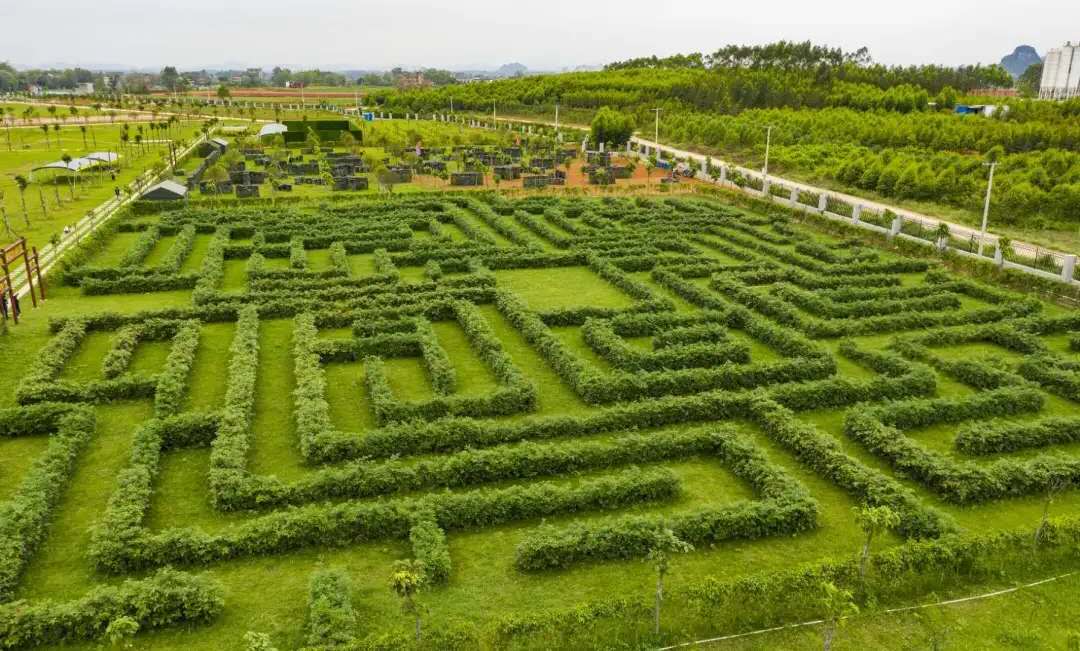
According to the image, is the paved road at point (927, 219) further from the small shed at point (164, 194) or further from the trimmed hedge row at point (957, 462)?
the small shed at point (164, 194)

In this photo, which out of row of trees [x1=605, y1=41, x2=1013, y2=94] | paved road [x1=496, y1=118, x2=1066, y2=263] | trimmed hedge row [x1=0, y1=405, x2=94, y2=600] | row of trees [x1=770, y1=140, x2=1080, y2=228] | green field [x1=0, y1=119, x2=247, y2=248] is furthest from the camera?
row of trees [x1=605, y1=41, x2=1013, y2=94]

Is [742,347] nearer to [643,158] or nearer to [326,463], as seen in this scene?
[326,463]

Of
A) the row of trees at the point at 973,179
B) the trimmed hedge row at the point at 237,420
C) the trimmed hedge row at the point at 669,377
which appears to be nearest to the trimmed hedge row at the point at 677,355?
the trimmed hedge row at the point at 669,377

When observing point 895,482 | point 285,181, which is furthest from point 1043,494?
point 285,181

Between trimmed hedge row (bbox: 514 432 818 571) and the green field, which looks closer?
trimmed hedge row (bbox: 514 432 818 571)

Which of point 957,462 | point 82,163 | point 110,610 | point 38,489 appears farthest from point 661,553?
point 82,163

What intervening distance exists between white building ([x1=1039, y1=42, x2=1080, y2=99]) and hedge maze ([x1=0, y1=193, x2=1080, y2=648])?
13797 centimetres

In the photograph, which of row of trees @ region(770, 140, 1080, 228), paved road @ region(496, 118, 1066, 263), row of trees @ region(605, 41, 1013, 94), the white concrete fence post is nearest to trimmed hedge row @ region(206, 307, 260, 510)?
the white concrete fence post

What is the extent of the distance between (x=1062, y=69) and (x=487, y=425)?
162 metres

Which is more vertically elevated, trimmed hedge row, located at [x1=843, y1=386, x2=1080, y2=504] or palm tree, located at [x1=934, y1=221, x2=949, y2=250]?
palm tree, located at [x1=934, y1=221, x2=949, y2=250]

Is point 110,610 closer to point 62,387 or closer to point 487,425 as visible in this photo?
point 487,425

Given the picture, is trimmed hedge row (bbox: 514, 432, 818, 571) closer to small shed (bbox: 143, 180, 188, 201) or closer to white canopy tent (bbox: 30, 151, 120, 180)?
small shed (bbox: 143, 180, 188, 201)

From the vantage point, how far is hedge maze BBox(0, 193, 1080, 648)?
39.2 feet

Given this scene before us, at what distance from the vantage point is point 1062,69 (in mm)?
137875
